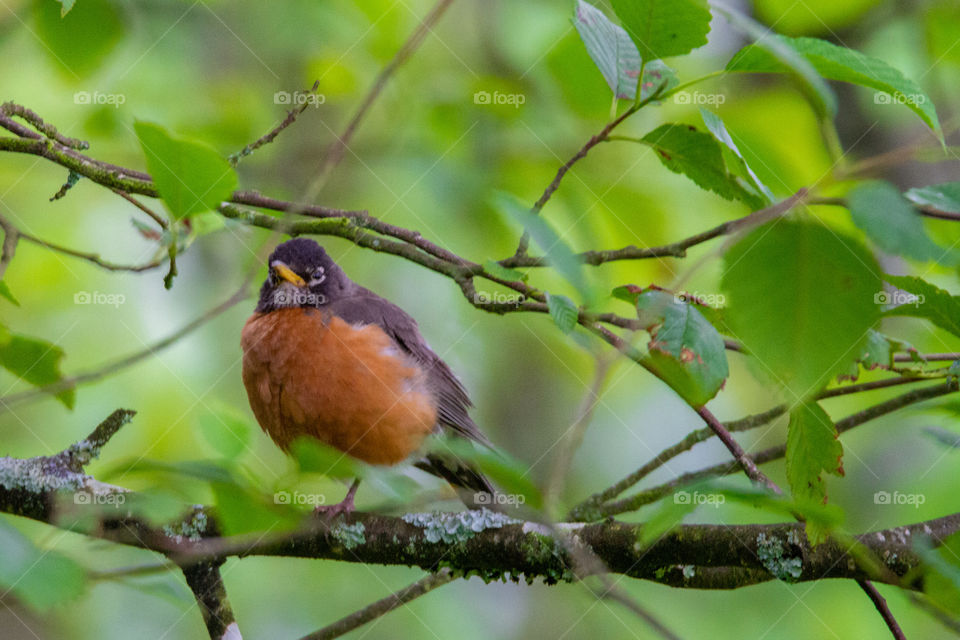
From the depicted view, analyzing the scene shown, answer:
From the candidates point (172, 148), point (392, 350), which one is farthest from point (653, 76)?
point (392, 350)

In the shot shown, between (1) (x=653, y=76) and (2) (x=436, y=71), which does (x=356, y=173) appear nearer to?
(2) (x=436, y=71)

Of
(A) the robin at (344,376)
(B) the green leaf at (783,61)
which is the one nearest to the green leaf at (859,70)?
(B) the green leaf at (783,61)

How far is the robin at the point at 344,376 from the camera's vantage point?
3736mm

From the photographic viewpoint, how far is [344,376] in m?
3.75

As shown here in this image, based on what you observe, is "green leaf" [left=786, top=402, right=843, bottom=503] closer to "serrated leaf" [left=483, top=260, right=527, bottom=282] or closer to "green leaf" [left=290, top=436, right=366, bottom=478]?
"serrated leaf" [left=483, top=260, right=527, bottom=282]

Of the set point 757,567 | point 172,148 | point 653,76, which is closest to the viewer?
point 172,148

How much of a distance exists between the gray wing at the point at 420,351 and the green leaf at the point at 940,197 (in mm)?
2948

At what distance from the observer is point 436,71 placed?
501 centimetres

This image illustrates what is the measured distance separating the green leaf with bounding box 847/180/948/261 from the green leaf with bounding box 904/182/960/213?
15cm

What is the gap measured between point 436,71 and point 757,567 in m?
3.66

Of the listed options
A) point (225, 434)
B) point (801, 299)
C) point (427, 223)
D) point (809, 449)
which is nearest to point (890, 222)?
point (801, 299)

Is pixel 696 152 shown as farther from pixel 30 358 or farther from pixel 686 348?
pixel 30 358

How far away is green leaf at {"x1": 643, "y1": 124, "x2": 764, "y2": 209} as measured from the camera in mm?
1616

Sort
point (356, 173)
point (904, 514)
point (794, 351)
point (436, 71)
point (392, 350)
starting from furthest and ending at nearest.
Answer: point (356, 173) < point (436, 71) < point (904, 514) < point (392, 350) < point (794, 351)
